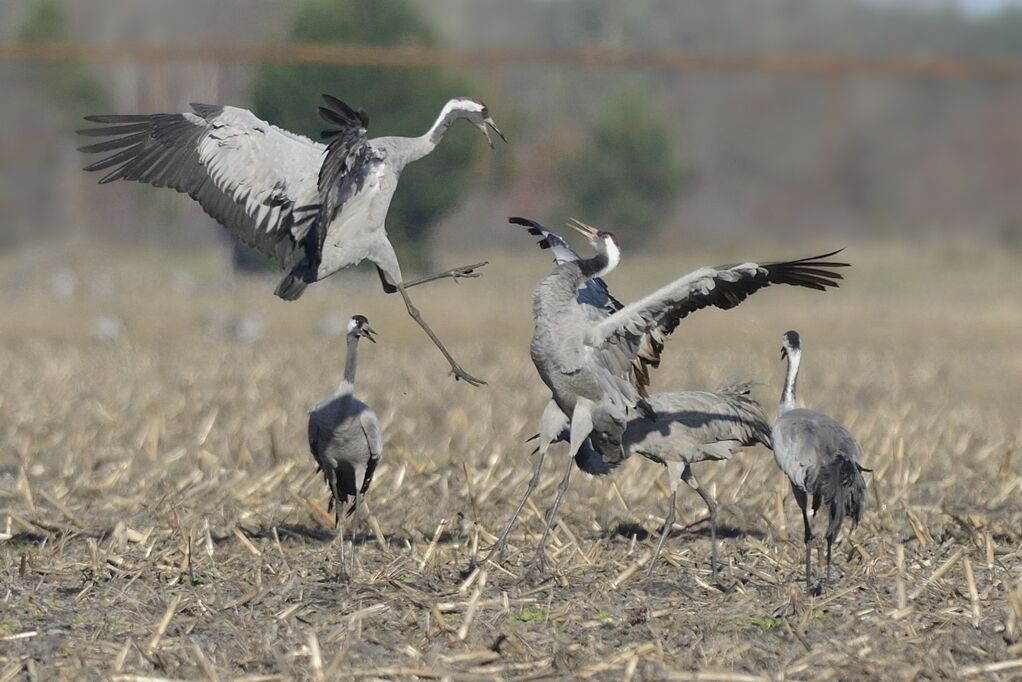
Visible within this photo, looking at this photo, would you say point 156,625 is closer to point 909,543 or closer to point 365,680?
point 365,680

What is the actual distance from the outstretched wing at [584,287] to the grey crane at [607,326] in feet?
0.30

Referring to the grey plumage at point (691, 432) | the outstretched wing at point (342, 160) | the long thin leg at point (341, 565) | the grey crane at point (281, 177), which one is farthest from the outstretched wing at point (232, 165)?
the grey plumage at point (691, 432)

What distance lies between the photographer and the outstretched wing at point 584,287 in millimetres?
6589

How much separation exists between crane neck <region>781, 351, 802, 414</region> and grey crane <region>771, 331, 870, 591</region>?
1.05 ft

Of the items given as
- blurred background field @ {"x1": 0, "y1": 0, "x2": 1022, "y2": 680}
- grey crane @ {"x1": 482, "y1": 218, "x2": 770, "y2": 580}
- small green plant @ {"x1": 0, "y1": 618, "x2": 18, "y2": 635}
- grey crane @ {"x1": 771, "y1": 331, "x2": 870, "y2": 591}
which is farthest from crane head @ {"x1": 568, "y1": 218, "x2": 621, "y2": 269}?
small green plant @ {"x1": 0, "y1": 618, "x2": 18, "y2": 635}

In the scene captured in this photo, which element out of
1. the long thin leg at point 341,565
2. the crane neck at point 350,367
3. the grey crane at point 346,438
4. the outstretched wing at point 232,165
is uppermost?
the outstretched wing at point 232,165

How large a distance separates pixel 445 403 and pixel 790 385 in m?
4.59

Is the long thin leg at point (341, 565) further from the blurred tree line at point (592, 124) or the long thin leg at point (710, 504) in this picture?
the blurred tree line at point (592, 124)

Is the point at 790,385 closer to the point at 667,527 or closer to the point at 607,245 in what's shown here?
the point at 667,527

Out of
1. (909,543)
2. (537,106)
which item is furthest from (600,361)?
(537,106)

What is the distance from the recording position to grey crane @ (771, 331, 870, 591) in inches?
230

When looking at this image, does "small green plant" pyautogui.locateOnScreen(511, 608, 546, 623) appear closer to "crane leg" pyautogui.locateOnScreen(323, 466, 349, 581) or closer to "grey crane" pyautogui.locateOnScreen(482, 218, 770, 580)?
"crane leg" pyautogui.locateOnScreen(323, 466, 349, 581)

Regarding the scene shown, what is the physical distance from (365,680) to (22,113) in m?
30.2

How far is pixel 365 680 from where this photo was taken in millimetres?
4582
